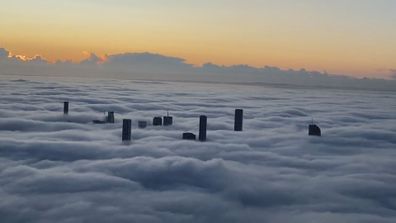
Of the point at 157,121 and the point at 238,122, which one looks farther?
the point at 157,121

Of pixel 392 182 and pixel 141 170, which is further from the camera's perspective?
pixel 141 170

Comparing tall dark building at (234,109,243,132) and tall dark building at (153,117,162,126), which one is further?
tall dark building at (153,117,162,126)

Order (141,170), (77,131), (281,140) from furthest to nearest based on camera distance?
(77,131)
(281,140)
(141,170)

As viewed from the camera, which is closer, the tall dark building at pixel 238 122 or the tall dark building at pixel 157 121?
the tall dark building at pixel 238 122

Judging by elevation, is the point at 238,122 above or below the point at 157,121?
above

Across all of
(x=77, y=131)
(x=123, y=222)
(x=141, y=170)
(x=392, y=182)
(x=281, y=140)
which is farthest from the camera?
(x=77, y=131)

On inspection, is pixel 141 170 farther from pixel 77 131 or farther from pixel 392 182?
pixel 77 131

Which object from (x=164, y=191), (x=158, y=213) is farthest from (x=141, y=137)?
(x=158, y=213)

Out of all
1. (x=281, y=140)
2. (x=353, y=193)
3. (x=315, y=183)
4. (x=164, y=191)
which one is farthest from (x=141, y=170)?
(x=281, y=140)

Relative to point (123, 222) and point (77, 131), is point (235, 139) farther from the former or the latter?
point (123, 222)
